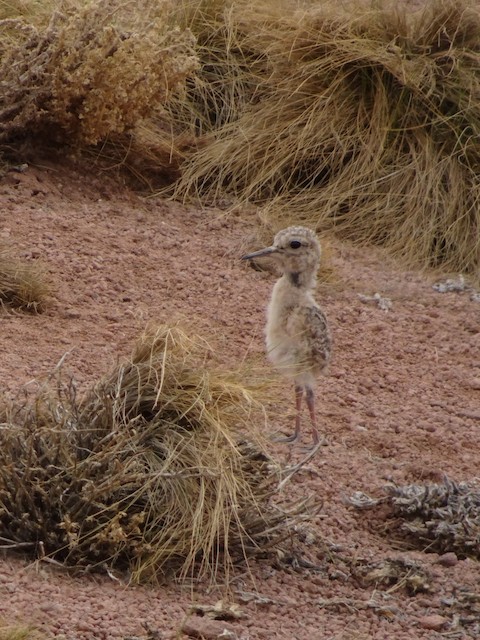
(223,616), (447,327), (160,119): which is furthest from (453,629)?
(160,119)

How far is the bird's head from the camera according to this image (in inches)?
208

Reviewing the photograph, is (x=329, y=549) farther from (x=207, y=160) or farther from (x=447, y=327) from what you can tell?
(x=207, y=160)

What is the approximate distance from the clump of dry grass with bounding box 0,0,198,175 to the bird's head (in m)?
2.77

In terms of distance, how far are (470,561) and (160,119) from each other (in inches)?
200

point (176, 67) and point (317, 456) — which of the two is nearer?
point (317, 456)

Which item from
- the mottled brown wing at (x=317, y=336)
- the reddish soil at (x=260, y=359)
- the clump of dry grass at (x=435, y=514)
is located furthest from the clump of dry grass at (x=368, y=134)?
the clump of dry grass at (x=435, y=514)

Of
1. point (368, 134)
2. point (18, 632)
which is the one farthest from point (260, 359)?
point (368, 134)

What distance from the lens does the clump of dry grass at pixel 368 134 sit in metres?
8.40

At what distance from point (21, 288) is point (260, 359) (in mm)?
1217

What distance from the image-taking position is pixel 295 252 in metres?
5.29

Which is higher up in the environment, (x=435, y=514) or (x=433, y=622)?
(x=435, y=514)

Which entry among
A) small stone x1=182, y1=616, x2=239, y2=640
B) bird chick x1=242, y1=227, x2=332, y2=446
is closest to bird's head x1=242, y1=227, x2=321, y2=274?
bird chick x1=242, y1=227, x2=332, y2=446

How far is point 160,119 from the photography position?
901 centimetres

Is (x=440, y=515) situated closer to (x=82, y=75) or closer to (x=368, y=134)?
(x=82, y=75)
